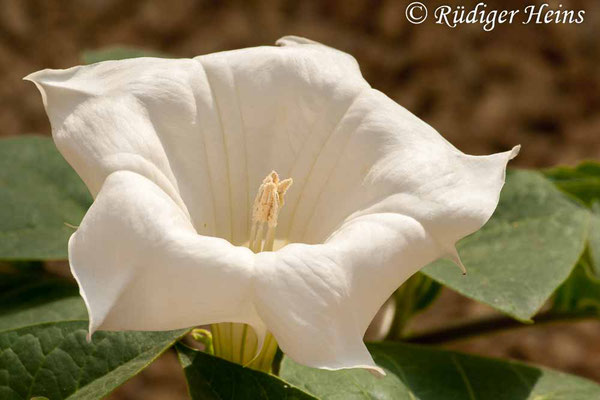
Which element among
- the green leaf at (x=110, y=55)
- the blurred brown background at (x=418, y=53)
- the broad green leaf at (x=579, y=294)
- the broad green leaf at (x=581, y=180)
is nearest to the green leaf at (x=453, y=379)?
the broad green leaf at (x=579, y=294)

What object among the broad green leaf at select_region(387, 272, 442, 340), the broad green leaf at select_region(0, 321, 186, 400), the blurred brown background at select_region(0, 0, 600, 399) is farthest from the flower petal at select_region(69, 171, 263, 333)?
the blurred brown background at select_region(0, 0, 600, 399)

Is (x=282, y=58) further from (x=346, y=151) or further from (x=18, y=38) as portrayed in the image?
(x=18, y=38)

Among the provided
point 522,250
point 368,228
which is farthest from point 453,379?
point 368,228

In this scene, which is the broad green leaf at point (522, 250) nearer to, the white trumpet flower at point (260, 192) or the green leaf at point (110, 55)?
the white trumpet flower at point (260, 192)

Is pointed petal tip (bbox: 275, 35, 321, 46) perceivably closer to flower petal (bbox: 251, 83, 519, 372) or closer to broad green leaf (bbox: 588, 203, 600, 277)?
flower petal (bbox: 251, 83, 519, 372)

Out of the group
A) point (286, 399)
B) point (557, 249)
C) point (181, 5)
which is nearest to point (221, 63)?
point (286, 399)

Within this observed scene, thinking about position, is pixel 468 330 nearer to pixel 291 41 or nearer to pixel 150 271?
pixel 291 41

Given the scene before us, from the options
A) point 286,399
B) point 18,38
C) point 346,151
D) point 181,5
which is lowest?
point 18,38
